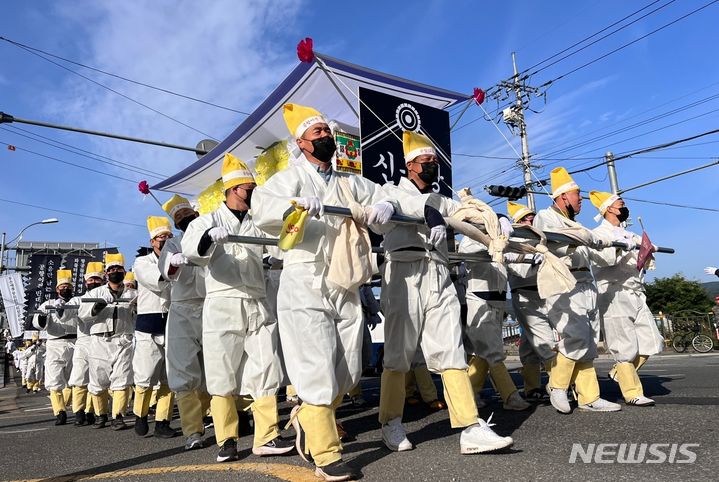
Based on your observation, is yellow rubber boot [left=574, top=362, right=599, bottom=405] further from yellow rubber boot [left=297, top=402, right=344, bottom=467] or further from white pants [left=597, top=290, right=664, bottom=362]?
yellow rubber boot [left=297, top=402, right=344, bottom=467]

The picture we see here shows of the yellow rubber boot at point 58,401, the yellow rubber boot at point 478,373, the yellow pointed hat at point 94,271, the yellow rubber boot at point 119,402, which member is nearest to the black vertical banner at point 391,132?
the yellow rubber boot at point 478,373

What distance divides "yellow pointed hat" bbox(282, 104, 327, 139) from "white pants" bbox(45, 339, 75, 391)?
6628 millimetres

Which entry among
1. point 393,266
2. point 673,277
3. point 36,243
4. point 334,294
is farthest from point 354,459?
point 36,243

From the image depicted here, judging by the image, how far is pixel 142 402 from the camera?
6.02 m

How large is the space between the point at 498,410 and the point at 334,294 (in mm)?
2636

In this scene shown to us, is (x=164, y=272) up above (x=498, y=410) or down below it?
above

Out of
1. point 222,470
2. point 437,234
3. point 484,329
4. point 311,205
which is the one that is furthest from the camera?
point 484,329

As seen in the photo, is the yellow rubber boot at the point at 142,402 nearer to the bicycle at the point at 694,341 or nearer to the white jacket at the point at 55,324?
the white jacket at the point at 55,324

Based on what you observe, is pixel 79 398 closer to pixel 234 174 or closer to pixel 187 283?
pixel 187 283

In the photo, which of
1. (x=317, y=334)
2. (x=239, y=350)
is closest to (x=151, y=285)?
(x=239, y=350)

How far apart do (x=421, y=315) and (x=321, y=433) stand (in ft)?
3.60

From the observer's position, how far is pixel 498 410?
16.7 feet

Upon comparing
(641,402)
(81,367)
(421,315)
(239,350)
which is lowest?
(641,402)

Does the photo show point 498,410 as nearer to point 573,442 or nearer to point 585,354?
point 585,354
